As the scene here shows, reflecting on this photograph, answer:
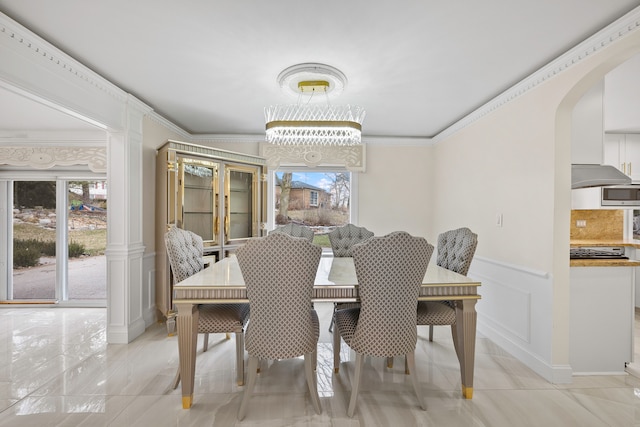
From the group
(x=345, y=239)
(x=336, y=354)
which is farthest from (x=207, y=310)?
(x=345, y=239)

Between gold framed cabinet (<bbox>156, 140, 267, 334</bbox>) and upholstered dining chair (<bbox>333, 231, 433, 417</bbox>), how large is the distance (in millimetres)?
2204

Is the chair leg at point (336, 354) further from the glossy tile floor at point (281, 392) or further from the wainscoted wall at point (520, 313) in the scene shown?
the wainscoted wall at point (520, 313)

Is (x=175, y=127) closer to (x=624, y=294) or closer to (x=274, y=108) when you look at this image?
(x=274, y=108)

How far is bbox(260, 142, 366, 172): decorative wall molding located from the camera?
442 cm

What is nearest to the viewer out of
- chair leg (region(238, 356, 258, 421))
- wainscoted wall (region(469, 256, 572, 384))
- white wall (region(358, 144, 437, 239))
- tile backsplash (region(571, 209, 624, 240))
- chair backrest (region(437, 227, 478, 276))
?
chair leg (region(238, 356, 258, 421))

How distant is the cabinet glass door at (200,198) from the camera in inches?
136

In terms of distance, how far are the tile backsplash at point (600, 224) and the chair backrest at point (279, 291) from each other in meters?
3.73

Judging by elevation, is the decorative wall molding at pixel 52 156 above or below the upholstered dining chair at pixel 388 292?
above

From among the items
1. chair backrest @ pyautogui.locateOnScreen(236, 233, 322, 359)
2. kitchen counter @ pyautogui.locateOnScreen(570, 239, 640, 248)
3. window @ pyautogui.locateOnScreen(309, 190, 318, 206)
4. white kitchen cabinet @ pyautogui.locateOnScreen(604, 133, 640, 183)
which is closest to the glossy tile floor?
chair backrest @ pyautogui.locateOnScreen(236, 233, 322, 359)

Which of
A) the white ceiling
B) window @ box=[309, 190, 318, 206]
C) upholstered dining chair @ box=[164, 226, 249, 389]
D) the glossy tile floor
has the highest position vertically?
the white ceiling

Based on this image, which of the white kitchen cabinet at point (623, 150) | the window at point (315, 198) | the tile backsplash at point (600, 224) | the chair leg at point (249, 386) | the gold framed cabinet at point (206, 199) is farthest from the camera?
the window at point (315, 198)

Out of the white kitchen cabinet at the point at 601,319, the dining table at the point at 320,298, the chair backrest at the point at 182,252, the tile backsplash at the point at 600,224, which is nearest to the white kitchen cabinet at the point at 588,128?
the white kitchen cabinet at the point at 601,319

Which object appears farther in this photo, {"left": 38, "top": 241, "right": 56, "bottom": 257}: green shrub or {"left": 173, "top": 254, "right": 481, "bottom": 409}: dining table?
{"left": 38, "top": 241, "right": 56, "bottom": 257}: green shrub

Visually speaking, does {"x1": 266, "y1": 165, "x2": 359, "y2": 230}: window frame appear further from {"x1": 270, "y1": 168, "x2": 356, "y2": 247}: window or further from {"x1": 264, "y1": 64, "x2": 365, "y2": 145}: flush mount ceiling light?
{"x1": 264, "y1": 64, "x2": 365, "y2": 145}: flush mount ceiling light
